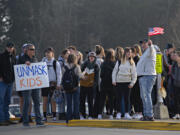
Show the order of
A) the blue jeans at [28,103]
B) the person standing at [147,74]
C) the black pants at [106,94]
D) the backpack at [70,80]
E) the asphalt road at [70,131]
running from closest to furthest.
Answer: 1. the asphalt road at [70,131]
2. the blue jeans at [28,103]
3. the person standing at [147,74]
4. the backpack at [70,80]
5. the black pants at [106,94]

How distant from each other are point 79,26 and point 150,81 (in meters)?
44.1

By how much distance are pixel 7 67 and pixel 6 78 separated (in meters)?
0.30

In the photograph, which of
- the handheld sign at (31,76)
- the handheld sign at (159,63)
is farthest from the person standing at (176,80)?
the handheld sign at (31,76)

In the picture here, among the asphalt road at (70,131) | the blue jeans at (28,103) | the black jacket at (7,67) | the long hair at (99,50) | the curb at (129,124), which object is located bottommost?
the asphalt road at (70,131)

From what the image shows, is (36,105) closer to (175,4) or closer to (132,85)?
(132,85)

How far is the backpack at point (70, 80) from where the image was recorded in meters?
12.4

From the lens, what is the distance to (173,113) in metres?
13.6

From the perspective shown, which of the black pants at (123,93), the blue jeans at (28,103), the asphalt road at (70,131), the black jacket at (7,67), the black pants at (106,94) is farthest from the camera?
the black pants at (106,94)

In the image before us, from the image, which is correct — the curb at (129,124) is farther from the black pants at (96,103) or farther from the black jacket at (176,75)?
the black jacket at (176,75)

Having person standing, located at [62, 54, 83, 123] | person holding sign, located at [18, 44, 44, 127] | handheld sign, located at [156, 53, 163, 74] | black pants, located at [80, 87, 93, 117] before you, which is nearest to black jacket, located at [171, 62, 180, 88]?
handheld sign, located at [156, 53, 163, 74]

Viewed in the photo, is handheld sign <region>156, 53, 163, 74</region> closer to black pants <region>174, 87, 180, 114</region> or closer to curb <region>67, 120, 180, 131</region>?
black pants <region>174, 87, 180, 114</region>

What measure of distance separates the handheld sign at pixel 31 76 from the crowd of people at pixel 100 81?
17cm

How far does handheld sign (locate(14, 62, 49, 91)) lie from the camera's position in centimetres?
1187

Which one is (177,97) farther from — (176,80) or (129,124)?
(129,124)
